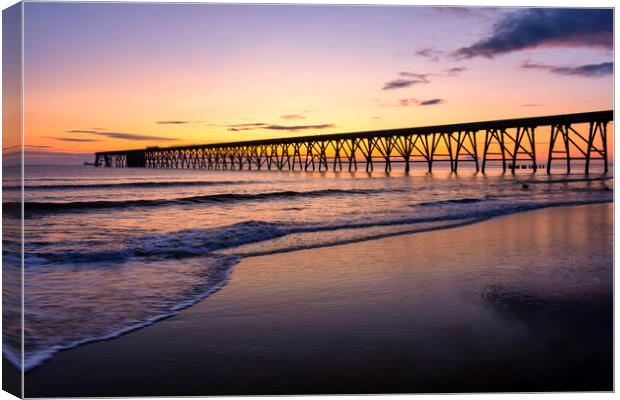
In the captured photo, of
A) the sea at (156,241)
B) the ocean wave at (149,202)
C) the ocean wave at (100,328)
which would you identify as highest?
the ocean wave at (149,202)

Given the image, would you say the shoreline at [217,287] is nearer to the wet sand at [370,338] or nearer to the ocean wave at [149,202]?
the wet sand at [370,338]

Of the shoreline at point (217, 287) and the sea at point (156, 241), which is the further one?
the sea at point (156, 241)

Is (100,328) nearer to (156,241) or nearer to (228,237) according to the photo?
(156,241)

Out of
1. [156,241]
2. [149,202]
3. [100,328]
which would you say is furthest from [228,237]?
[149,202]

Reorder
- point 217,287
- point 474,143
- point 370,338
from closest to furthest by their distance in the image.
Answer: point 370,338, point 217,287, point 474,143

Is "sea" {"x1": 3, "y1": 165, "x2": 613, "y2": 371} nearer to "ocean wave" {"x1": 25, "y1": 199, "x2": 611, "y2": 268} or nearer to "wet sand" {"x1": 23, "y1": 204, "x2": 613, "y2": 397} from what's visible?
"ocean wave" {"x1": 25, "y1": 199, "x2": 611, "y2": 268}

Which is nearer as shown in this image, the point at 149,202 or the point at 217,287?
the point at 217,287

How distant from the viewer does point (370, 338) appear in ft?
10.2

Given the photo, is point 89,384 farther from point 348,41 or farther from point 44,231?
point 44,231

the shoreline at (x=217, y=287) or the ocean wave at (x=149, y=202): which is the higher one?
the ocean wave at (x=149, y=202)

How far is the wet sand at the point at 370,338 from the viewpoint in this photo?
2689 millimetres

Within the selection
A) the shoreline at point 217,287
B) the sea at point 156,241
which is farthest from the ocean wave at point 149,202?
the shoreline at point 217,287

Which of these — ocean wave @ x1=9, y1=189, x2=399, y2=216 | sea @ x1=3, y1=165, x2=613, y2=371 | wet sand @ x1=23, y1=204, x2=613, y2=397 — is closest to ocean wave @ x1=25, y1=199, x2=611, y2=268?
sea @ x1=3, y1=165, x2=613, y2=371

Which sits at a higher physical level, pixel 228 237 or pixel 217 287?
pixel 228 237
